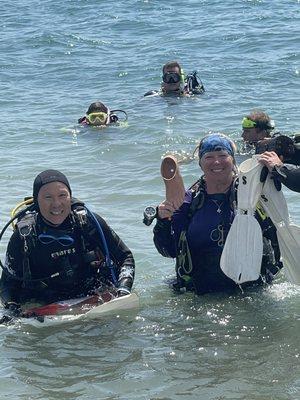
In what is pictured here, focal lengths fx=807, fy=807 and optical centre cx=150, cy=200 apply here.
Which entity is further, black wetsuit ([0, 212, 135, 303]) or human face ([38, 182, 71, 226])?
black wetsuit ([0, 212, 135, 303])

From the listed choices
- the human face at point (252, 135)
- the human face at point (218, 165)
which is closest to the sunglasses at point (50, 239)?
the human face at point (218, 165)

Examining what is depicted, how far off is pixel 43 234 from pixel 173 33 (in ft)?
50.7

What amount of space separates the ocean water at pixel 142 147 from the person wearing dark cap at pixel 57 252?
11.2 inches

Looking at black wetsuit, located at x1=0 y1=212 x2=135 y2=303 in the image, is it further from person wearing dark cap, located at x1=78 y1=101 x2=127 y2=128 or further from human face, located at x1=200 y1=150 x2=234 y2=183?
person wearing dark cap, located at x1=78 y1=101 x2=127 y2=128

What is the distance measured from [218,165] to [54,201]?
1126 millimetres

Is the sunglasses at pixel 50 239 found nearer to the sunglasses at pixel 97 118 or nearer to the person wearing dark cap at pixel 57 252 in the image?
the person wearing dark cap at pixel 57 252

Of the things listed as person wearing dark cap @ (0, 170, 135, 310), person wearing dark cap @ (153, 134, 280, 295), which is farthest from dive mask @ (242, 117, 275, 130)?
person wearing dark cap @ (0, 170, 135, 310)

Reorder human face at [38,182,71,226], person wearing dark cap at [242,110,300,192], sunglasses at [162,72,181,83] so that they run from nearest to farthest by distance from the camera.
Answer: person wearing dark cap at [242,110,300,192]
human face at [38,182,71,226]
sunglasses at [162,72,181,83]

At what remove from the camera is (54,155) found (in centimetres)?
1083

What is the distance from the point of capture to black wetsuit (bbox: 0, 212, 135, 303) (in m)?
5.52

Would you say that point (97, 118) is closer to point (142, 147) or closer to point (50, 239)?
point (142, 147)

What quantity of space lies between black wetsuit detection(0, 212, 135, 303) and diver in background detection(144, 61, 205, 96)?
27.8 ft

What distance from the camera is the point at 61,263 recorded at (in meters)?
5.55

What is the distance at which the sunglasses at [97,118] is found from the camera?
1221 centimetres
